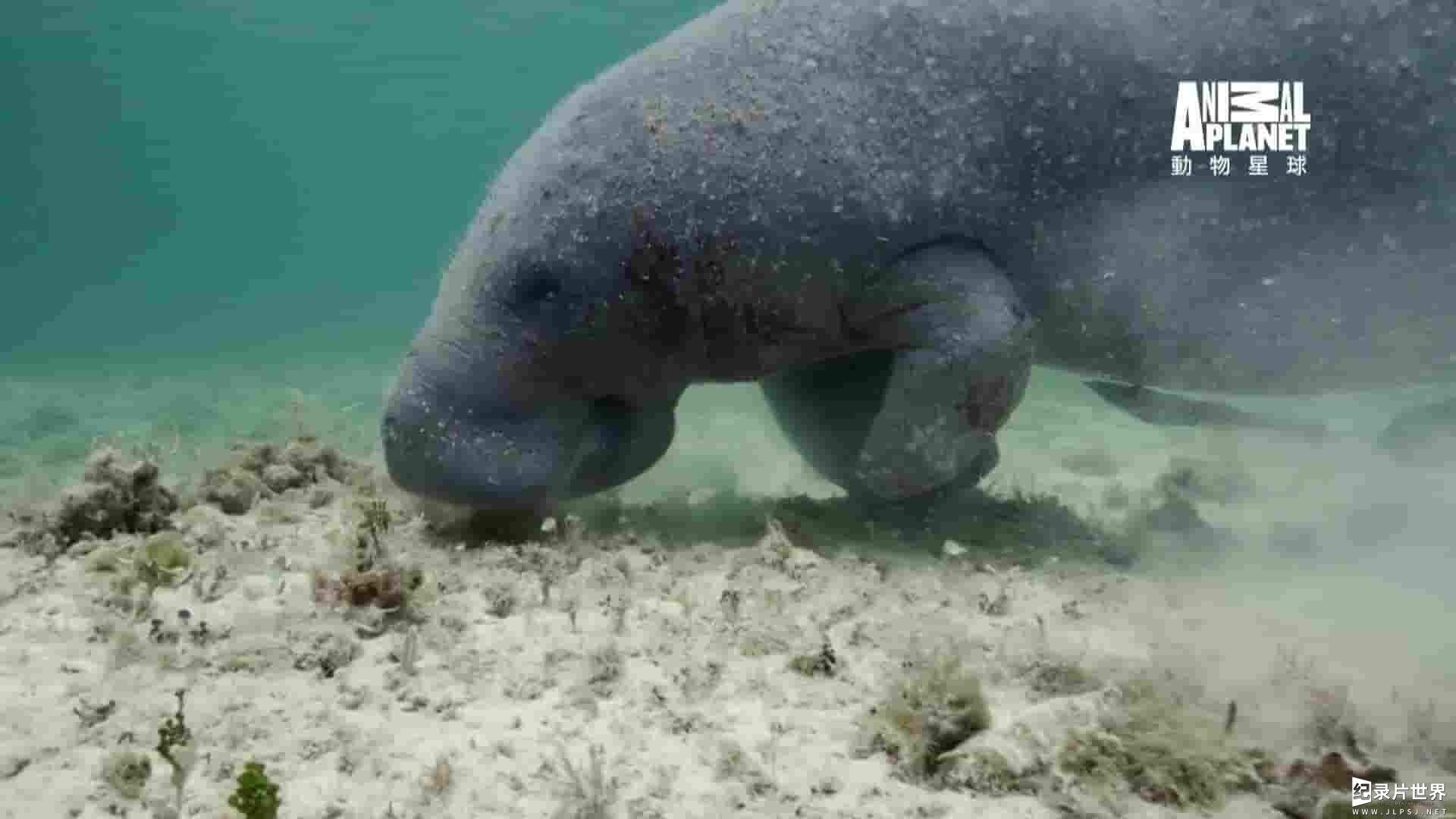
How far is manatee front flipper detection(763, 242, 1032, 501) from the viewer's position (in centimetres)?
475

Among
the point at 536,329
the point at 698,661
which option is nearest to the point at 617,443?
the point at 536,329

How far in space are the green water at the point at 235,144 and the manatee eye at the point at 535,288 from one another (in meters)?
1.06

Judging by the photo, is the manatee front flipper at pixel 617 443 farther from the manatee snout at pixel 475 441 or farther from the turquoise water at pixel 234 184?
the turquoise water at pixel 234 184

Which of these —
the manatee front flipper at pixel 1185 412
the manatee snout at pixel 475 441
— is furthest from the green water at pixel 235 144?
the manatee front flipper at pixel 1185 412

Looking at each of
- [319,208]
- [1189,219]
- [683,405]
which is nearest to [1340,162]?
[1189,219]

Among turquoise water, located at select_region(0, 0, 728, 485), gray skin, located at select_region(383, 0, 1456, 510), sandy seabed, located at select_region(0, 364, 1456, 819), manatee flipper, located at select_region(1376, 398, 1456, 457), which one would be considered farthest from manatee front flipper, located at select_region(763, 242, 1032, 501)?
turquoise water, located at select_region(0, 0, 728, 485)

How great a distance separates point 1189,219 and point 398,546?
448 centimetres

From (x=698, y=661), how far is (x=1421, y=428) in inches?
192

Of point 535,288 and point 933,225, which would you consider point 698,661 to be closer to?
point 535,288

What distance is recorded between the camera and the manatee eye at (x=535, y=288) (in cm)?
481

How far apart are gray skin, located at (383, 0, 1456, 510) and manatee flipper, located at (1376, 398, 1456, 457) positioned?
585 millimetres

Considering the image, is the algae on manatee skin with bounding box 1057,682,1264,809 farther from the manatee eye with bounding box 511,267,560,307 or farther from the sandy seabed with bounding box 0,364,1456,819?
the manatee eye with bounding box 511,267,560,307

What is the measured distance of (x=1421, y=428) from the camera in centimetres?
562

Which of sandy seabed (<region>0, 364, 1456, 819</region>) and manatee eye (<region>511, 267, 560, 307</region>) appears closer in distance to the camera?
sandy seabed (<region>0, 364, 1456, 819</region>)
